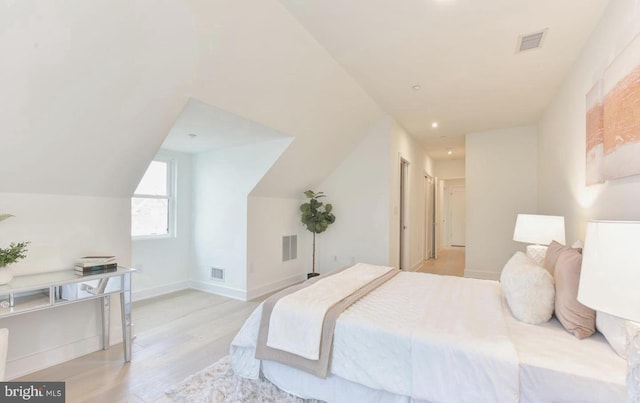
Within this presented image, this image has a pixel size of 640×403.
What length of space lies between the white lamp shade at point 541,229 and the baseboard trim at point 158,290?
4.53 metres

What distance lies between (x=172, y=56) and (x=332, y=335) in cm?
217

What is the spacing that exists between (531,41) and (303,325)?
3043mm

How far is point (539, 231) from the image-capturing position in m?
2.88

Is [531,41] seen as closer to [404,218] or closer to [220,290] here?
[404,218]

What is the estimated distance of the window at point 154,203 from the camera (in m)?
4.05

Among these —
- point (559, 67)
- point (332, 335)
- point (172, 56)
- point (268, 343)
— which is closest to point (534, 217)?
point (559, 67)

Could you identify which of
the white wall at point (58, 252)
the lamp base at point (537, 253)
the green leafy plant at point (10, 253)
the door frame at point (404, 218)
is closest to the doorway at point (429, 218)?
the door frame at point (404, 218)

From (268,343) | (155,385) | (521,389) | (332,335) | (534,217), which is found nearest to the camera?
(521,389)

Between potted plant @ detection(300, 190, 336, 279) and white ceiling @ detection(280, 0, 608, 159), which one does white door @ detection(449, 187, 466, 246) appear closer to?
white ceiling @ detection(280, 0, 608, 159)

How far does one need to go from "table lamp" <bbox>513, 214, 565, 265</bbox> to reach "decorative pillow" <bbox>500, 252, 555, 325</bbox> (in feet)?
3.51

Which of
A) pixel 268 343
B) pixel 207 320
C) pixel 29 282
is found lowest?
pixel 207 320

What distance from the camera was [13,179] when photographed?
81.2 inches

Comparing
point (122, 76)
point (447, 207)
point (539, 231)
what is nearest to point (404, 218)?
point (539, 231)

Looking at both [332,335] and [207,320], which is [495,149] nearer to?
[332,335]
